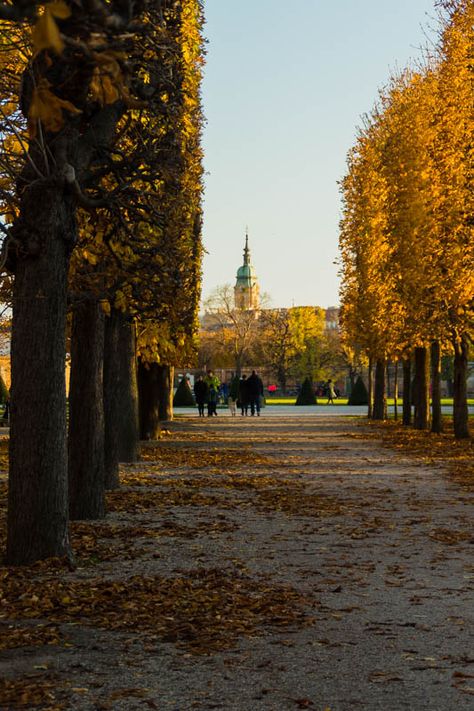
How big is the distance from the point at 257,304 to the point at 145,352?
79.4 metres

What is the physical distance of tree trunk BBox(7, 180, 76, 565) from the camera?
9.29m

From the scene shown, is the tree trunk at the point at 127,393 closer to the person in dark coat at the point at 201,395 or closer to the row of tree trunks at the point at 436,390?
the row of tree trunks at the point at 436,390

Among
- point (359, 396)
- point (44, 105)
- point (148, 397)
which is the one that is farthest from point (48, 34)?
point (359, 396)

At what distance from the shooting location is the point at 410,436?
30.3 meters

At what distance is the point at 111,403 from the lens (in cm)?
1570

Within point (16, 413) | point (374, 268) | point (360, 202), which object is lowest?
point (16, 413)

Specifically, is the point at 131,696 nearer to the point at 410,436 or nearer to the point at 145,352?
the point at 145,352

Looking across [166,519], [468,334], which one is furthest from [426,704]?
[468,334]

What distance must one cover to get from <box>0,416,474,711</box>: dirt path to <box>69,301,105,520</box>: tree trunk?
513 mm

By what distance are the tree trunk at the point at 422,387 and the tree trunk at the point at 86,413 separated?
20293 mm

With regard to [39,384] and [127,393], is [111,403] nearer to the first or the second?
[127,393]

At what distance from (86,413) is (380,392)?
1207 inches

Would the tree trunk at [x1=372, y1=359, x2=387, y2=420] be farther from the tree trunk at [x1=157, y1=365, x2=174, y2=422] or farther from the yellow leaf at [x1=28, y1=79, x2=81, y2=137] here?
the yellow leaf at [x1=28, y1=79, x2=81, y2=137]

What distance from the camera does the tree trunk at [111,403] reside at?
15.7 metres
